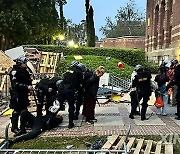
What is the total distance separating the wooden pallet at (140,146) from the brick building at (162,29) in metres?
18.7

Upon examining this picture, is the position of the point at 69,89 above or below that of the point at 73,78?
below

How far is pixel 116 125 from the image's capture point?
9.67 m

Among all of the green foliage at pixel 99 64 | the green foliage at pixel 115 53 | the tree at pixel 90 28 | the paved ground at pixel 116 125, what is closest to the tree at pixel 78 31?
the tree at pixel 90 28

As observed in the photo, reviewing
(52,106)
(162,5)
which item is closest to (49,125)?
(52,106)

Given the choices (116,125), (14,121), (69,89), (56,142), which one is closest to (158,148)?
(56,142)

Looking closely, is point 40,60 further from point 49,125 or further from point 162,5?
point 162,5

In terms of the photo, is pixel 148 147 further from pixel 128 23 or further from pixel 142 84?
pixel 128 23

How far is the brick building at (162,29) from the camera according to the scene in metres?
27.7

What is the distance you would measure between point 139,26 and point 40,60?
4472 cm

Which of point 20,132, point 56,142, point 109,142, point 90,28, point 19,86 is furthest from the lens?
point 90,28

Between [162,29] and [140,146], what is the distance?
28.5 m

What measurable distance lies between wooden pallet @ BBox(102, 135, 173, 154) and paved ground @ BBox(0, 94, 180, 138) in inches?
46.8

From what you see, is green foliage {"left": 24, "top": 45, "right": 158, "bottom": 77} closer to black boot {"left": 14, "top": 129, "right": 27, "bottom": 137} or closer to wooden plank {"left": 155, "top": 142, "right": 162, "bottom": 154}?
black boot {"left": 14, "top": 129, "right": 27, "bottom": 137}

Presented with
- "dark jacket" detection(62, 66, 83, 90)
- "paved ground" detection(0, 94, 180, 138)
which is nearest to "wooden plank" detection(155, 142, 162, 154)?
"paved ground" detection(0, 94, 180, 138)
